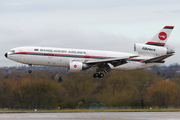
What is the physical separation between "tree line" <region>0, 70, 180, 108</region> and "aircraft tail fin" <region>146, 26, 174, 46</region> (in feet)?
136

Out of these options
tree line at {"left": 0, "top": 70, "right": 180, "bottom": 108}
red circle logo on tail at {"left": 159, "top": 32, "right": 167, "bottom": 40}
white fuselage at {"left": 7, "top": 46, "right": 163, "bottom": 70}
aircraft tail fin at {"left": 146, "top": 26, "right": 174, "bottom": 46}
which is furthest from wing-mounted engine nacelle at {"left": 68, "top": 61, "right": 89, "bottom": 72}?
tree line at {"left": 0, "top": 70, "right": 180, "bottom": 108}

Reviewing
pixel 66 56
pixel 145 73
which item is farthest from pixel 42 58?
pixel 145 73

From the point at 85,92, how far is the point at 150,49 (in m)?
50.9

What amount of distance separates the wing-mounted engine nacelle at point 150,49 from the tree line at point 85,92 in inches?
1643

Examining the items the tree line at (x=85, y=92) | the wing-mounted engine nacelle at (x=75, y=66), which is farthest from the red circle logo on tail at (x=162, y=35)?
the tree line at (x=85, y=92)

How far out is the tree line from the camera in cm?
10325

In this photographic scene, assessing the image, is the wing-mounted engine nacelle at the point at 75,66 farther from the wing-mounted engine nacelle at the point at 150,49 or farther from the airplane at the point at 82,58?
the wing-mounted engine nacelle at the point at 150,49

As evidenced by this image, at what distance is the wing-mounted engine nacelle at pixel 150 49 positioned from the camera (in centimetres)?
6169

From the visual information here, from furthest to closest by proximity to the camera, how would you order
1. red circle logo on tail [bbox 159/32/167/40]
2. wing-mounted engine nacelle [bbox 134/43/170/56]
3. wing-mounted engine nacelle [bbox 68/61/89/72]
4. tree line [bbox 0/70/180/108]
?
tree line [bbox 0/70/180/108] < red circle logo on tail [bbox 159/32/167/40] < wing-mounted engine nacelle [bbox 134/43/170/56] < wing-mounted engine nacelle [bbox 68/61/89/72]

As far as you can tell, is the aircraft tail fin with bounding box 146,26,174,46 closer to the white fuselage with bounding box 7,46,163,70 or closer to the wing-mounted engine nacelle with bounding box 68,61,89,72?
the white fuselage with bounding box 7,46,163,70

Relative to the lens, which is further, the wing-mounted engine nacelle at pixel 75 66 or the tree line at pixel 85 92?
the tree line at pixel 85 92

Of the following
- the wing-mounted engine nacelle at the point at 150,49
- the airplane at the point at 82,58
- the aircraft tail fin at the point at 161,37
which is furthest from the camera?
the aircraft tail fin at the point at 161,37

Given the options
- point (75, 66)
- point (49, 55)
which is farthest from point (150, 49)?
point (49, 55)

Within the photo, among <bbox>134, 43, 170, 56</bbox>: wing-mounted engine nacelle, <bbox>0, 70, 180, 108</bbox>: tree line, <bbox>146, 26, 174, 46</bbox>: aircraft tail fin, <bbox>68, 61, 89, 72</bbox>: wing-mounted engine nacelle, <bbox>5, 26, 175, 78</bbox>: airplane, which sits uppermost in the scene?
<bbox>146, 26, 174, 46</bbox>: aircraft tail fin
